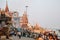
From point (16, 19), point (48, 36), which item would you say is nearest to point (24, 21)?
Result: point (16, 19)

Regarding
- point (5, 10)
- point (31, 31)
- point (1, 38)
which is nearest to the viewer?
point (1, 38)

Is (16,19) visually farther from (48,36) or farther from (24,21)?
(48,36)

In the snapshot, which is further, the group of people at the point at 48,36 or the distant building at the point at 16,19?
the group of people at the point at 48,36

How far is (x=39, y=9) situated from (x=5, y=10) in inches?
19.3

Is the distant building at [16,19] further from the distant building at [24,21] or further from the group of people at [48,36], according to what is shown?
the group of people at [48,36]

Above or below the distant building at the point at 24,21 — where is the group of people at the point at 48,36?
below

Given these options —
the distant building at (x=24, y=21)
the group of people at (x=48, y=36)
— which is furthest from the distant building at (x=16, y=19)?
the group of people at (x=48, y=36)

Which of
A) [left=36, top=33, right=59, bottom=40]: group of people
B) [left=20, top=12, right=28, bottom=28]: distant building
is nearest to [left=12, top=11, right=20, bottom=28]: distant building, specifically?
[left=20, top=12, right=28, bottom=28]: distant building

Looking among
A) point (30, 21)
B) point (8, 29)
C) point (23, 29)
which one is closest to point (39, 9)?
point (30, 21)

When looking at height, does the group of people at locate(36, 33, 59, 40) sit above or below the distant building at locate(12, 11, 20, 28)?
below

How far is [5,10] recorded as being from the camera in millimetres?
1732

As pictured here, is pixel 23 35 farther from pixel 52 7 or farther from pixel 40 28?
pixel 52 7

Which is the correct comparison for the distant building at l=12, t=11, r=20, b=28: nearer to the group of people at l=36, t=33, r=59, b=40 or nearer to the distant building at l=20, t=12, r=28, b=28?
the distant building at l=20, t=12, r=28, b=28

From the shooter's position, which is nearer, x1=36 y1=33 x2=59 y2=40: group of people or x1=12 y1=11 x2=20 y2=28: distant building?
x1=12 y1=11 x2=20 y2=28: distant building
